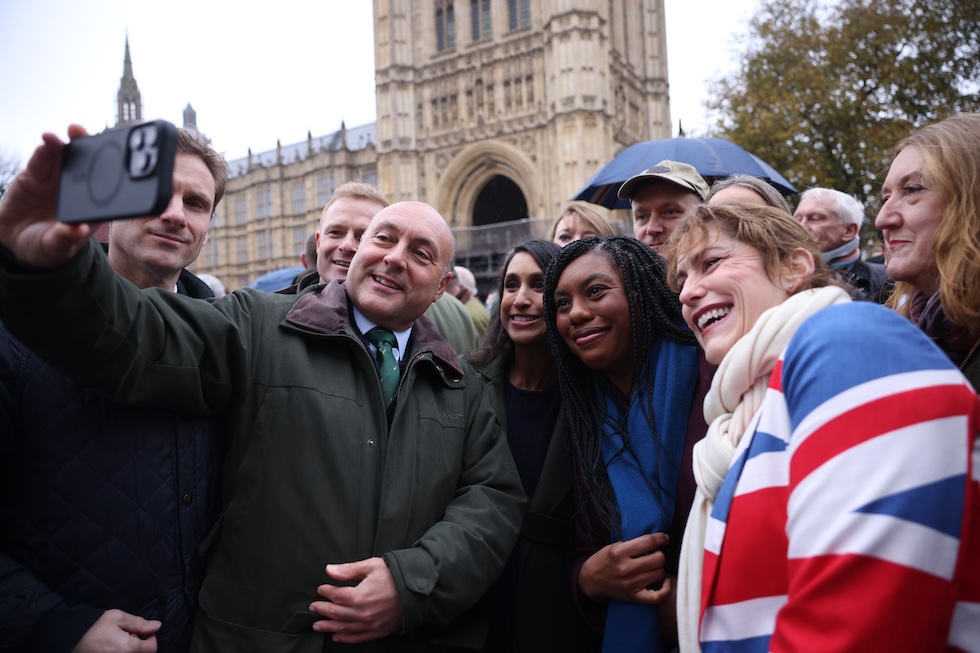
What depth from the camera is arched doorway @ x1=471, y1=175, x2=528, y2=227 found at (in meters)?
34.1

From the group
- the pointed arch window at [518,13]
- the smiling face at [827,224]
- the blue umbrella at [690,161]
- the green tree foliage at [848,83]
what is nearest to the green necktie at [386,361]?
the blue umbrella at [690,161]

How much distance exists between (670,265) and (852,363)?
101 centimetres

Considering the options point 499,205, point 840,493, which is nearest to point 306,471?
point 840,493

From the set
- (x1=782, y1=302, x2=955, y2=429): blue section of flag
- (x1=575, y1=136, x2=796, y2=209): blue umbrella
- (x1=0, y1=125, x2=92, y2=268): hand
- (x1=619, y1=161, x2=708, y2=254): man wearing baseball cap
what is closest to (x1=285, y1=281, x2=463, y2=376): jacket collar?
(x1=0, y1=125, x2=92, y2=268): hand

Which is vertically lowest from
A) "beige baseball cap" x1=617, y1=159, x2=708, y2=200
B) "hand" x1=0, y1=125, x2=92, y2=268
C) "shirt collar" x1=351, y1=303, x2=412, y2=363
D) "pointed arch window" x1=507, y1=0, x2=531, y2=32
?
"shirt collar" x1=351, y1=303, x2=412, y2=363

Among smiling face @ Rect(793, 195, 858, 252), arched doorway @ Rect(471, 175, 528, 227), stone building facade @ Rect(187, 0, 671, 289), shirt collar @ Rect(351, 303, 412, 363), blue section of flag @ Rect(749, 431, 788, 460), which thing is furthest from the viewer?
arched doorway @ Rect(471, 175, 528, 227)

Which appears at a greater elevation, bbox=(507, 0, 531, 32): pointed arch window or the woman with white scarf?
bbox=(507, 0, 531, 32): pointed arch window

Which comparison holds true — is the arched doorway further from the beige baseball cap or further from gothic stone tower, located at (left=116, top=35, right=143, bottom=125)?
gothic stone tower, located at (left=116, top=35, right=143, bottom=125)

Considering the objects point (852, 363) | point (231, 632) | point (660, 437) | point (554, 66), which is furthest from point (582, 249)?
point (554, 66)

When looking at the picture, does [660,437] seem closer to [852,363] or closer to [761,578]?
[761,578]

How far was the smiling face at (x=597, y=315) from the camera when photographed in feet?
8.23

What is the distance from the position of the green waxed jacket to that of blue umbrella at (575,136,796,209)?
11.3 feet

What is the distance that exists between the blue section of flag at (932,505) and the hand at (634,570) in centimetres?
121

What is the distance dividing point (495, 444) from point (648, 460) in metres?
0.56
